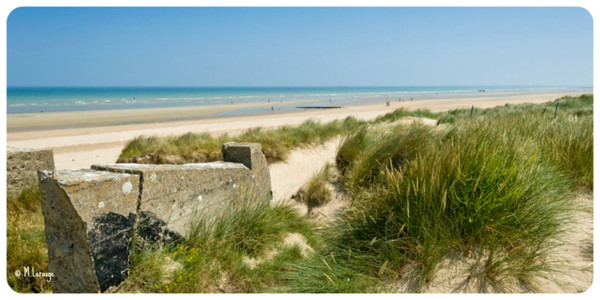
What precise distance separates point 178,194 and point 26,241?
218 centimetres

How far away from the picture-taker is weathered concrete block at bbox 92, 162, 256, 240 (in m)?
3.58

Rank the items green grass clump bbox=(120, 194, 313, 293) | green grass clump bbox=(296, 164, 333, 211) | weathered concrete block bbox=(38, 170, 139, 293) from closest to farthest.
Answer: weathered concrete block bbox=(38, 170, 139, 293) < green grass clump bbox=(120, 194, 313, 293) < green grass clump bbox=(296, 164, 333, 211)

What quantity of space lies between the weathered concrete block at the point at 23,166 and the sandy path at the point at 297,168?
3.93 m

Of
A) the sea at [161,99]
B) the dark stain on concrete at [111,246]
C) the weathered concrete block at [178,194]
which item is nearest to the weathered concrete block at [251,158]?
the weathered concrete block at [178,194]

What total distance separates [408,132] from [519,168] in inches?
115

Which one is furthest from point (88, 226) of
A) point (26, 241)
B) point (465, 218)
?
point (465, 218)

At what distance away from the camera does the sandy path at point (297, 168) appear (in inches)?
319

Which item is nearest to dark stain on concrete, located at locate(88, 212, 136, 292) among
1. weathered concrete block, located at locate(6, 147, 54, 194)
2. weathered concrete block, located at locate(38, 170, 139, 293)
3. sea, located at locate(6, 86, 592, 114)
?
weathered concrete block, located at locate(38, 170, 139, 293)

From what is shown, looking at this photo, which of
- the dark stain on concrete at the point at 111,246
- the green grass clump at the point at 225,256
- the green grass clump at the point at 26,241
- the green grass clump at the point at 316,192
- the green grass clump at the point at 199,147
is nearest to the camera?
the dark stain on concrete at the point at 111,246

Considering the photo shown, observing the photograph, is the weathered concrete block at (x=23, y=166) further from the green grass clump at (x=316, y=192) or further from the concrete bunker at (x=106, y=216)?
the green grass clump at (x=316, y=192)

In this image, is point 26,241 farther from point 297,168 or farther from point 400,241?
point 297,168

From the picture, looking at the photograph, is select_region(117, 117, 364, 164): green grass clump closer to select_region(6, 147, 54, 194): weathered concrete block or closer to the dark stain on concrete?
select_region(6, 147, 54, 194): weathered concrete block

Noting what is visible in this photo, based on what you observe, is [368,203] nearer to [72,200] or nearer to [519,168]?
[519,168]

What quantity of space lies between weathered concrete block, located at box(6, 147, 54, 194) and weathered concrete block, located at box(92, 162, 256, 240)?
3627mm
